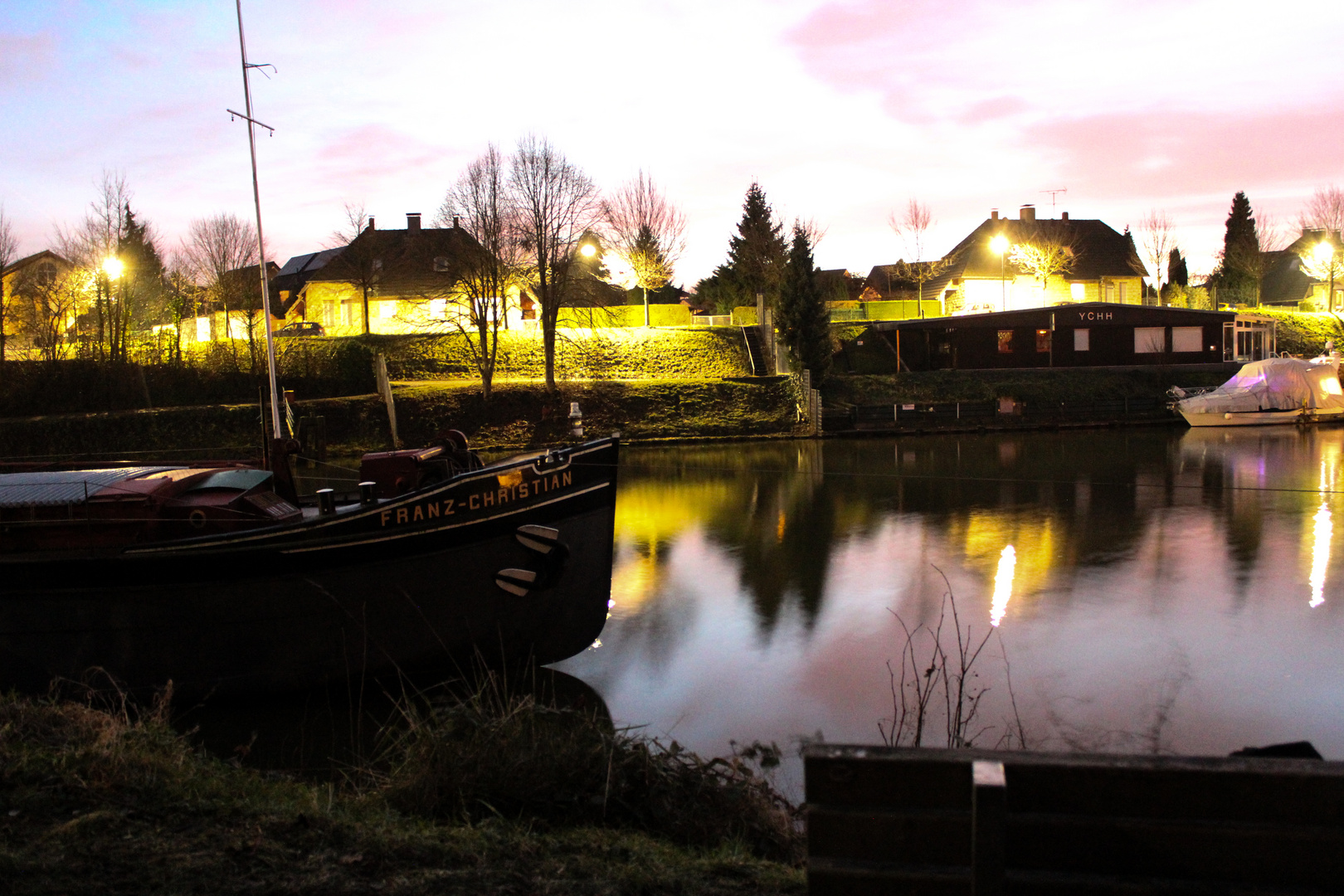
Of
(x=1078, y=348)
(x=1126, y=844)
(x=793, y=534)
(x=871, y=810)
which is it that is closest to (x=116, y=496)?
(x=871, y=810)

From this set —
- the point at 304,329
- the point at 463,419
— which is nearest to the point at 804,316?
the point at 463,419

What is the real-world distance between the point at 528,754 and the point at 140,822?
5.96 feet

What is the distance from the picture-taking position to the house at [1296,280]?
196ft

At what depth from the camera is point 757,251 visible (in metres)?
53.0

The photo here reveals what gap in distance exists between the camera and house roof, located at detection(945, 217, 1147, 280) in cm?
5625

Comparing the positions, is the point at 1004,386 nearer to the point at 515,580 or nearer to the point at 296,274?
the point at 515,580

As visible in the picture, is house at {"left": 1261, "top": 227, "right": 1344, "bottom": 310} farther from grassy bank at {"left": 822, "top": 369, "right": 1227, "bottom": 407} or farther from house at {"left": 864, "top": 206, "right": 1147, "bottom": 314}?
grassy bank at {"left": 822, "top": 369, "right": 1227, "bottom": 407}

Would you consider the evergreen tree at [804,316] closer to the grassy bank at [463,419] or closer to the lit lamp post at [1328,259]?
the grassy bank at [463,419]

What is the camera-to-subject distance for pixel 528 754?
5258 mm

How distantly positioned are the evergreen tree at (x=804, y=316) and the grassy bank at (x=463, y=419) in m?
1.66

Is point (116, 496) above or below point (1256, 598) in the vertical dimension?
above

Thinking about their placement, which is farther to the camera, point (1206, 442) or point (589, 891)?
point (1206, 442)

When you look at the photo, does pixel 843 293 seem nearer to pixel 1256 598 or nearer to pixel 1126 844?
pixel 1256 598

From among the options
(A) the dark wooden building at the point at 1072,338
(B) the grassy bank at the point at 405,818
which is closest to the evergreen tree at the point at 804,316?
(A) the dark wooden building at the point at 1072,338
